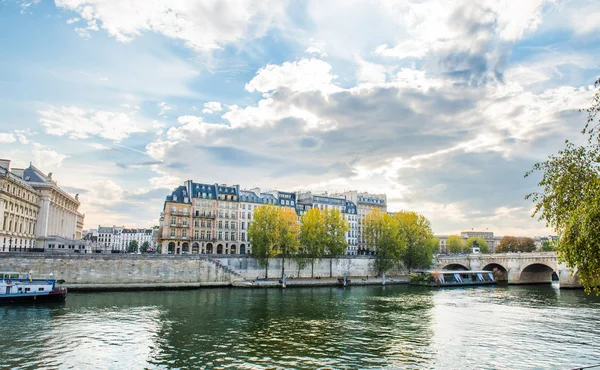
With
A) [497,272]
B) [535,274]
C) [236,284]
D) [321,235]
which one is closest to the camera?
[236,284]

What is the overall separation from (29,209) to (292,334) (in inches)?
2494

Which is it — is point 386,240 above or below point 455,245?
below

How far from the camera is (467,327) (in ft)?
117

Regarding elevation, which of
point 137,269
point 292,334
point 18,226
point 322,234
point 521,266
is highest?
point 18,226

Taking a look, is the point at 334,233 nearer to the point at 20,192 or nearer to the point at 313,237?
the point at 313,237

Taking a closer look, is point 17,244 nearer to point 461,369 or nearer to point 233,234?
point 233,234

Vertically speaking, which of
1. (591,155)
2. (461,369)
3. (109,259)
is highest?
(591,155)

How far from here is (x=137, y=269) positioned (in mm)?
64500

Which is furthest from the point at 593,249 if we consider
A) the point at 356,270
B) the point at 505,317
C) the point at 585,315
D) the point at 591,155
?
the point at 356,270

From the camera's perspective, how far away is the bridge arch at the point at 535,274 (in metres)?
84.3

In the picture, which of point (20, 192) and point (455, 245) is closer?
point (20, 192)

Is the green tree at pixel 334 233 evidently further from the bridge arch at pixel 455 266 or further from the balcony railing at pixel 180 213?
the bridge arch at pixel 455 266

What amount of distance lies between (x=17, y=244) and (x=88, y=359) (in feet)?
188

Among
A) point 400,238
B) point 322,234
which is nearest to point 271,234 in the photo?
point 322,234
